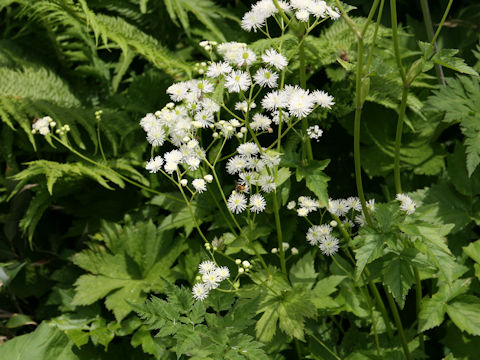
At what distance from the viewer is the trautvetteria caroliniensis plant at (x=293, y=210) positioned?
43.1 inches

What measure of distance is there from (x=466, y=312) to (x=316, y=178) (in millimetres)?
607

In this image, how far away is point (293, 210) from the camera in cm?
170

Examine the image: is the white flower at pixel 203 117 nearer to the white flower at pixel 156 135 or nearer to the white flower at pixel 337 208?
the white flower at pixel 156 135

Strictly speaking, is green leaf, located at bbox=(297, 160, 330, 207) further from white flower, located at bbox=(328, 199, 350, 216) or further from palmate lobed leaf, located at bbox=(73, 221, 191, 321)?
palmate lobed leaf, located at bbox=(73, 221, 191, 321)

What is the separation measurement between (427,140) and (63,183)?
55.5 inches

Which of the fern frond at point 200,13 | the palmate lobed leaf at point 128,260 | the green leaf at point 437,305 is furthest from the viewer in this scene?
the fern frond at point 200,13

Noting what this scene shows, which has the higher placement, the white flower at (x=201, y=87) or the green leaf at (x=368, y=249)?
the white flower at (x=201, y=87)

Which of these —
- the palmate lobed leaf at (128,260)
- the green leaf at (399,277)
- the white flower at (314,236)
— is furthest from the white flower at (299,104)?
the palmate lobed leaf at (128,260)

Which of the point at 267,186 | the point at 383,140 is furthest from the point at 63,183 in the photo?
the point at 383,140

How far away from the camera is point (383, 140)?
184 cm

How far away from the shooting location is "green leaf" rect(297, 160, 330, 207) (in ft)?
3.60

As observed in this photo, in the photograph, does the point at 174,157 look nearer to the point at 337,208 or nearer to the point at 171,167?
the point at 171,167

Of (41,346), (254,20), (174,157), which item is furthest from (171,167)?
(41,346)

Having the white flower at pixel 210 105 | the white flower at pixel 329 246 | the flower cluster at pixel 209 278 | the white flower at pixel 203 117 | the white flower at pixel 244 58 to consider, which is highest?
the white flower at pixel 244 58
